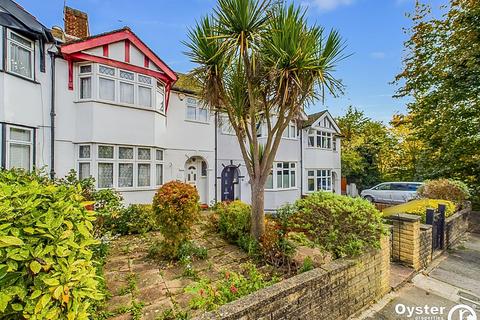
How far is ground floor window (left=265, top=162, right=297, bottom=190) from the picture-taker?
15.2 meters

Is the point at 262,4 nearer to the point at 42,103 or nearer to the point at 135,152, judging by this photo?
the point at 135,152

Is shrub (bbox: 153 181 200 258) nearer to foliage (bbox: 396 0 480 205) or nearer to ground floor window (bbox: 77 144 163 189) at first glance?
ground floor window (bbox: 77 144 163 189)

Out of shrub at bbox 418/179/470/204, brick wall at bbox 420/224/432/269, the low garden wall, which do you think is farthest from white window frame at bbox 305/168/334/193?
the low garden wall

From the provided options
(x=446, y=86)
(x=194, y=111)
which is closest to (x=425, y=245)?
(x=194, y=111)

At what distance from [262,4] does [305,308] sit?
5791 mm

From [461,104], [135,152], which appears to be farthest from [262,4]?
[461,104]

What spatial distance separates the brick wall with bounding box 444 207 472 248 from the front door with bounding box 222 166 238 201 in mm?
9453

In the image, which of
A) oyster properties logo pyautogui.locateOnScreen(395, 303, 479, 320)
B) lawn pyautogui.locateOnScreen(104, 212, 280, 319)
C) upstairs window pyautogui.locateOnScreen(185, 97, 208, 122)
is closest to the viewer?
lawn pyautogui.locateOnScreen(104, 212, 280, 319)

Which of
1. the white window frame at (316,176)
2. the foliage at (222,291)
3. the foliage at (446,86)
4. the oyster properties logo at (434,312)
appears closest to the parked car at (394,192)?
the white window frame at (316,176)

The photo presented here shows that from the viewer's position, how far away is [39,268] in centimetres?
162

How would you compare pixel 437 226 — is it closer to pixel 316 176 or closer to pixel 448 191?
pixel 448 191

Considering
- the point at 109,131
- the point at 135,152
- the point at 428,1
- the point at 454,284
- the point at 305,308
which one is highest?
the point at 428,1

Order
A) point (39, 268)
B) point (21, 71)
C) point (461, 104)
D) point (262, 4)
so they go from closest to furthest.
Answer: point (39, 268)
point (262, 4)
point (21, 71)
point (461, 104)

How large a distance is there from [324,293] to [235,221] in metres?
3.41
